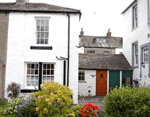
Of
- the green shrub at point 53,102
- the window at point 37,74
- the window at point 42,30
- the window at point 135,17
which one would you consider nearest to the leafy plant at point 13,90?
the window at point 37,74

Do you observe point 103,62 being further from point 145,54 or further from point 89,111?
point 89,111

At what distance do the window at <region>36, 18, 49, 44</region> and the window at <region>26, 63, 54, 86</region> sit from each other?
65.4 inches

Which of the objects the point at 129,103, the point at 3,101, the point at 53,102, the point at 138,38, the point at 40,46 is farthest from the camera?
the point at 138,38

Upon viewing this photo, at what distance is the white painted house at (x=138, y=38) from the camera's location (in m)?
Result: 15.9

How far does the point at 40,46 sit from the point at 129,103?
799 cm

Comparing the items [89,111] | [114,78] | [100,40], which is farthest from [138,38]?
[100,40]

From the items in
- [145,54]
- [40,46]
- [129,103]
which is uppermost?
[40,46]

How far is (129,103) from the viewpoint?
7.39 m

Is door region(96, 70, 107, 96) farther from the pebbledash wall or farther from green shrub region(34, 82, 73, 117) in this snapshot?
green shrub region(34, 82, 73, 117)

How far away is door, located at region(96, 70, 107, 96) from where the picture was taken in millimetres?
18781

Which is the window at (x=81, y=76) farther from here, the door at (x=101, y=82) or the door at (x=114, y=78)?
the door at (x=114, y=78)

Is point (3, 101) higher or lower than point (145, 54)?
lower

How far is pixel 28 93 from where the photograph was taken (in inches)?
523

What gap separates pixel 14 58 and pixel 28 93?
2520 mm
